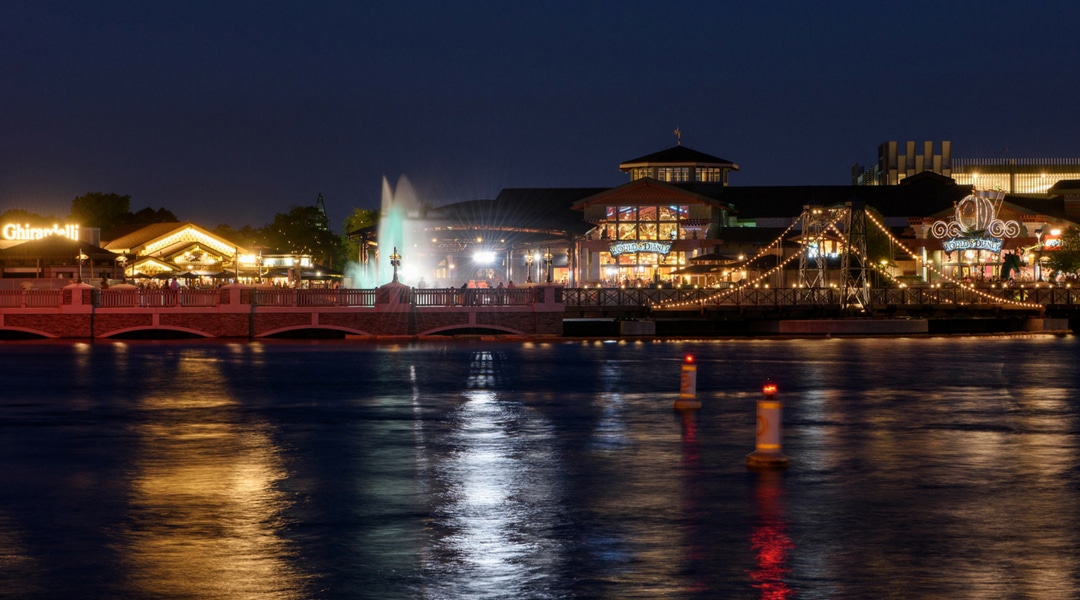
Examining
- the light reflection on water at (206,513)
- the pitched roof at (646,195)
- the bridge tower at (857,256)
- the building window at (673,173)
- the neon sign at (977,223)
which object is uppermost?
the building window at (673,173)

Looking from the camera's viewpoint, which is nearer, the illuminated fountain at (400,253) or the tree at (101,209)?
the illuminated fountain at (400,253)

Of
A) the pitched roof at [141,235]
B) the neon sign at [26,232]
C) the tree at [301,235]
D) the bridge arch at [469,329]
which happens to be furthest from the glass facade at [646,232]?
the tree at [301,235]

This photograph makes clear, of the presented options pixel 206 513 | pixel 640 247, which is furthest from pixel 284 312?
pixel 206 513

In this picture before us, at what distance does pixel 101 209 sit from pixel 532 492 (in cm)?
13738

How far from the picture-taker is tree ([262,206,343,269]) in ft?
428

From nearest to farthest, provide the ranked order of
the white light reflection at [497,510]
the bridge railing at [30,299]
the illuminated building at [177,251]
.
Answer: the white light reflection at [497,510]
the bridge railing at [30,299]
the illuminated building at [177,251]

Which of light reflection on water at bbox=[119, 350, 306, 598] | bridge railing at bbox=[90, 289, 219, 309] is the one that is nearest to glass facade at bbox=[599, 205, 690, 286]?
bridge railing at bbox=[90, 289, 219, 309]

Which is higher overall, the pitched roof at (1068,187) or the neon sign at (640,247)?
the pitched roof at (1068,187)

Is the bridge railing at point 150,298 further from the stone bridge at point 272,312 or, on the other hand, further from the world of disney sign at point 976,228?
the world of disney sign at point 976,228

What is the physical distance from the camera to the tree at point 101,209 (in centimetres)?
14112

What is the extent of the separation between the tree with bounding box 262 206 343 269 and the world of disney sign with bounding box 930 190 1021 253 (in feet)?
232

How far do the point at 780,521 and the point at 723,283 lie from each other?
209 ft

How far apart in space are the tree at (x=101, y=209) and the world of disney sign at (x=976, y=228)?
94.5 meters

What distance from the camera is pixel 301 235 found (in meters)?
131
